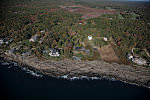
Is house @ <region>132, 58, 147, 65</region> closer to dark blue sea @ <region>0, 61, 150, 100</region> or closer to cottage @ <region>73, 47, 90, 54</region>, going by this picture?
dark blue sea @ <region>0, 61, 150, 100</region>

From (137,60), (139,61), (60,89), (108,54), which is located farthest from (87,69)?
(139,61)

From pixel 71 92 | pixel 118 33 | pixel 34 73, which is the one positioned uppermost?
pixel 118 33

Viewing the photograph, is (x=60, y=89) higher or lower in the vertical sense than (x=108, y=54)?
lower

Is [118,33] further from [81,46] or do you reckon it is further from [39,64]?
[39,64]

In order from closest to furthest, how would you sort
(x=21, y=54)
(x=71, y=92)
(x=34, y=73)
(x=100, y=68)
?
1. (x=71, y=92)
2. (x=34, y=73)
3. (x=100, y=68)
4. (x=21, y=54)

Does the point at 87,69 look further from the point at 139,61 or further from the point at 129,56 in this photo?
the point at 139,61

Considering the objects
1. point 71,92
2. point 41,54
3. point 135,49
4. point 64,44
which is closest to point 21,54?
point 41,54
